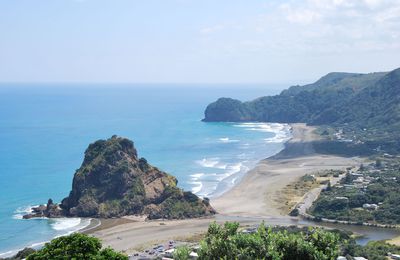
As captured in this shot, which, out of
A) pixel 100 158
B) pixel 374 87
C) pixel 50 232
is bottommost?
pixel 50 232

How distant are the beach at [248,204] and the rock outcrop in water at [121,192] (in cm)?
347

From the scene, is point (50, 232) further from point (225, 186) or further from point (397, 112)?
point (397, 112)

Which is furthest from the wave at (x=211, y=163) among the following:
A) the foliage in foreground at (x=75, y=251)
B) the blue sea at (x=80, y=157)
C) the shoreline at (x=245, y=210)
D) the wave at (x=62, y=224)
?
the foliage in foreground at (x=75, y=251)

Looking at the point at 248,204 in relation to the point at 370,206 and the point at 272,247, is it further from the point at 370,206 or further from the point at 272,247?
the point at 272,247

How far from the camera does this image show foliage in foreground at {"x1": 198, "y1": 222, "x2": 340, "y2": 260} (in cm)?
2270

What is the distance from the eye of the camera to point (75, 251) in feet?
107

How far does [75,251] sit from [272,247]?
15.2m

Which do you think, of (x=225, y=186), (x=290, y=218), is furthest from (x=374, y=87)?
(x=290, y=218)

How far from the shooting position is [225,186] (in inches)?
3935

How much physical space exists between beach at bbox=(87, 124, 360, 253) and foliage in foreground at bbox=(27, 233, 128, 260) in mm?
30025

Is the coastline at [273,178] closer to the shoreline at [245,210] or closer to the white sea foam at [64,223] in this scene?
the shoreline at [245,210]

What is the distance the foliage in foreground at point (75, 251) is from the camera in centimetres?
3241

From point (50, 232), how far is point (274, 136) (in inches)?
4254

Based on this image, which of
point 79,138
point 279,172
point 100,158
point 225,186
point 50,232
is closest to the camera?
point 50,232
